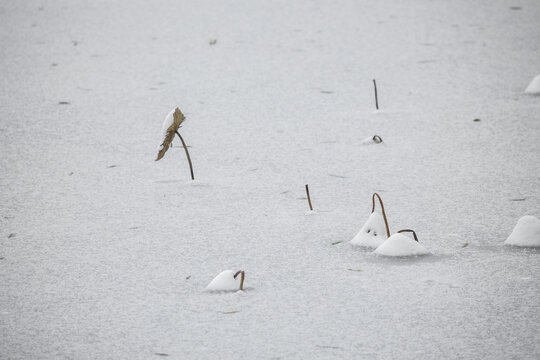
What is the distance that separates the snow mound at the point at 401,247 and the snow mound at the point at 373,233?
51 millimetres

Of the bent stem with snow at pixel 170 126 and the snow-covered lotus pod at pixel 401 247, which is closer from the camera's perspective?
the snow-covered lotus pod at pixel 401 247

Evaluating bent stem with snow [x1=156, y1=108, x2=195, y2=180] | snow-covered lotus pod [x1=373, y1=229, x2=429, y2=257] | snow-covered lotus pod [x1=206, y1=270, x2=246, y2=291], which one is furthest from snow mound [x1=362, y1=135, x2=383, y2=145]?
snow-covered lotus pod [x1=206, y1=270, x2=246, y2=291]

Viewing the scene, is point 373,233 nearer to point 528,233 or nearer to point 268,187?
point 528,233

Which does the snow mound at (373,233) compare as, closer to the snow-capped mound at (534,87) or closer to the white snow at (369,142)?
the white snow at (369,142)

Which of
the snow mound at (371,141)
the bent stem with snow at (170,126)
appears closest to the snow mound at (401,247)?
the bent stem with snow at (170,126)

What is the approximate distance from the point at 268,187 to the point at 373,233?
0.64 meters

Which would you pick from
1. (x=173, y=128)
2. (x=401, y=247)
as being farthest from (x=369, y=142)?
(x=401, y=247)

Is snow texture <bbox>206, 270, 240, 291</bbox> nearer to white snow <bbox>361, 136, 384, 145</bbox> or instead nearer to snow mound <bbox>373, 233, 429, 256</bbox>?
snow mound <bbox>373, 233, 429, 256</bbox>

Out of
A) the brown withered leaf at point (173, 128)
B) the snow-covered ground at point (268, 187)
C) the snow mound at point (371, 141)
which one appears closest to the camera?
the snow-covered ground at point (268, 187)

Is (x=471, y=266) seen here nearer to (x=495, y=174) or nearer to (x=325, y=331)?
(x=325, y=331)

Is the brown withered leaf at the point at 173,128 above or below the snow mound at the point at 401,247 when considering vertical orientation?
above

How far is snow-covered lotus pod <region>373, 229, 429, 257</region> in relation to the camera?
1.80 m

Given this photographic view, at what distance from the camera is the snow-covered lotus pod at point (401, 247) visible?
5.90ft

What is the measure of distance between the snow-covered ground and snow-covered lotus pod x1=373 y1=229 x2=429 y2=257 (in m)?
0.03
